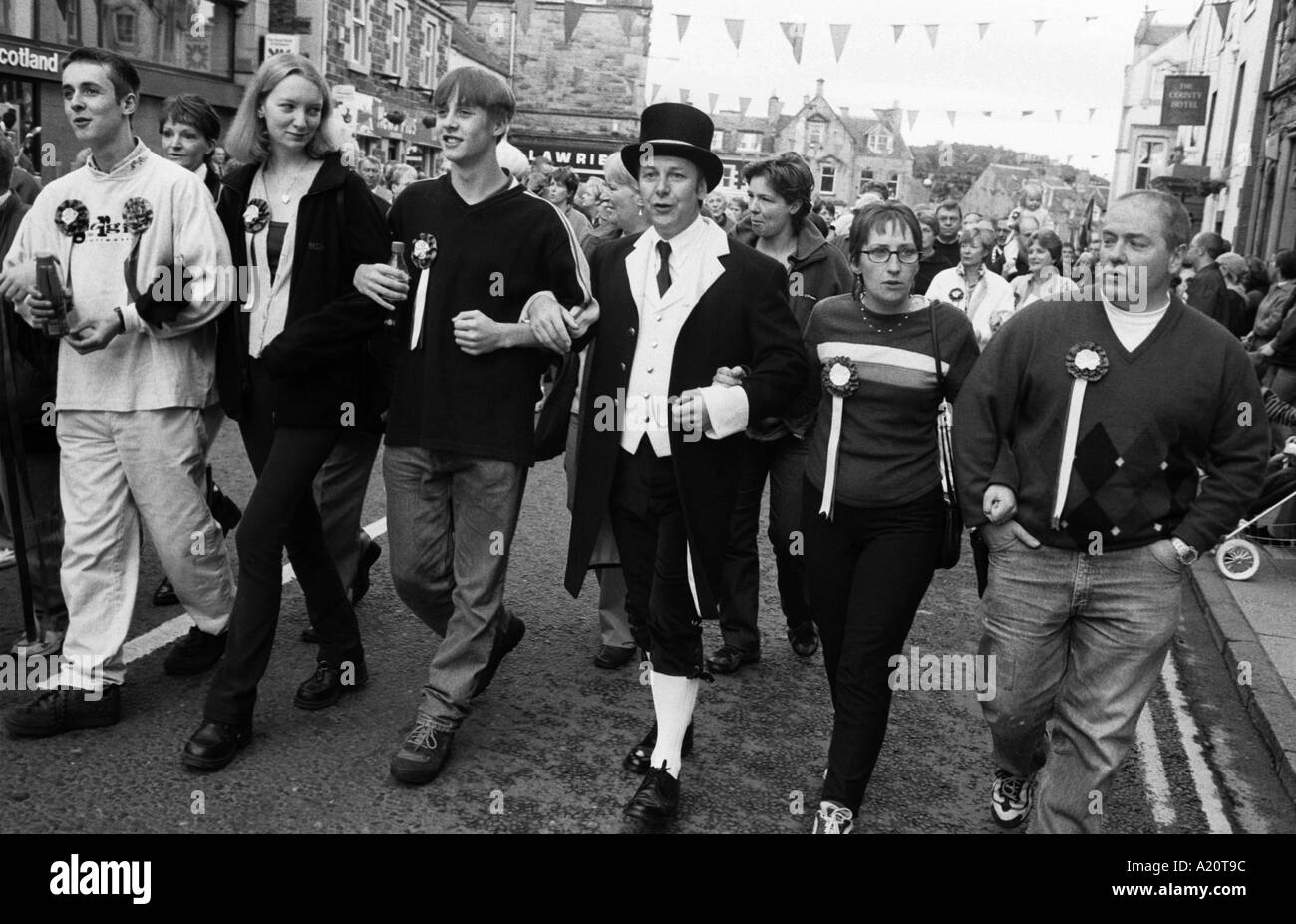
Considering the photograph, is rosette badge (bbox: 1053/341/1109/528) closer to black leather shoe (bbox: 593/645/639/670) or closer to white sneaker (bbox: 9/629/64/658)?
black leather shoe (bbox: 593/645/639/670)

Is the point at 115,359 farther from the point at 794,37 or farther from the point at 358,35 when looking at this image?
the point at 358,35

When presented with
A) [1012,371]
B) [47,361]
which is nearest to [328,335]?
[47,361]

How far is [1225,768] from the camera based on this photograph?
185 inches

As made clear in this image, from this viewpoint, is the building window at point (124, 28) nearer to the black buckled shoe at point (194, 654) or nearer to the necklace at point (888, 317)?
the black buckled shoe at point (194, 654)

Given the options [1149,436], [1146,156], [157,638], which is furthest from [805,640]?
[1146,156]

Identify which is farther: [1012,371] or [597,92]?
[597,92]

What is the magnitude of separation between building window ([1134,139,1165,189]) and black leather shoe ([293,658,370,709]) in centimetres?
5391

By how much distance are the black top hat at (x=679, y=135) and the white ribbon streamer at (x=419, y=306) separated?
2.63 feet

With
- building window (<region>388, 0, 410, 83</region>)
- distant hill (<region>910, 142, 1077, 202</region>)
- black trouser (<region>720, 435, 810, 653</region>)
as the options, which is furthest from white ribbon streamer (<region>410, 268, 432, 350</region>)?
distant hill (<region>910, 142, 1077, 202</region>)

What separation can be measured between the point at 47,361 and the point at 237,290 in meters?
0.83

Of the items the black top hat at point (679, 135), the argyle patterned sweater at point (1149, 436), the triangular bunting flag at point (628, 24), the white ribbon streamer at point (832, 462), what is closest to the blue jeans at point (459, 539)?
the white ribbon streamer at point (832, 462)
